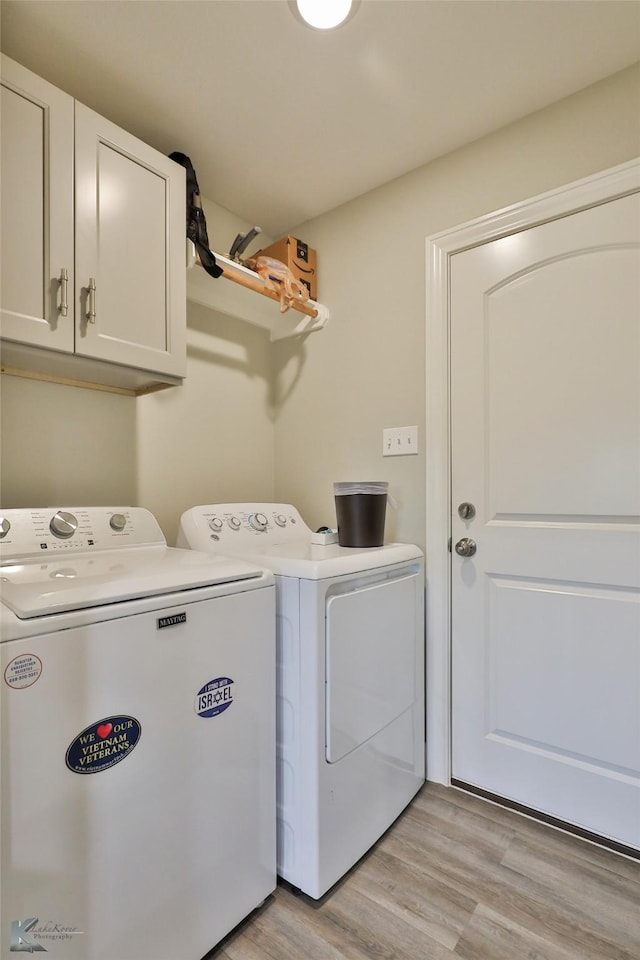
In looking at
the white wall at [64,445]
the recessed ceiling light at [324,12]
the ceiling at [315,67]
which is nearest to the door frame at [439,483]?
the ceiling at [315,67]

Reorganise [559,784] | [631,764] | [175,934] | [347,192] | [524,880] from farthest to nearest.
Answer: [347,192]
[559,784]
[631,764]
[524,880]
[175,934]

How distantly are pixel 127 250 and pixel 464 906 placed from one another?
213 cm

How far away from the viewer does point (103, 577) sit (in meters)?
1.02

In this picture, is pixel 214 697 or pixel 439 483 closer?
pixel 214 697

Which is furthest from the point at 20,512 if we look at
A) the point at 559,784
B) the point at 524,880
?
the point at 559,784

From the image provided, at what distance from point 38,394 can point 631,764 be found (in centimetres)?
226

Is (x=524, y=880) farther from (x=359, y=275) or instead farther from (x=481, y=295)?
(x=359, y=275)

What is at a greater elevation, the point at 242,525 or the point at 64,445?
the point at 64,445

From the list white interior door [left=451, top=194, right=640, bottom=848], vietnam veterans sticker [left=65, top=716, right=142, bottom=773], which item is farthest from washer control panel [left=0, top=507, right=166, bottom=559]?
white interior door [left=451, top=194, right=640, bottom=848]

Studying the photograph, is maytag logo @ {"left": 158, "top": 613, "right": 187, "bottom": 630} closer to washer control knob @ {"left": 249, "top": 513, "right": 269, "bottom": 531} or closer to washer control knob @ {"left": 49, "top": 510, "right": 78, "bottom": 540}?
washer control knob @ {"left": 49, "top": 510, "right": 78, "bottom": 540}

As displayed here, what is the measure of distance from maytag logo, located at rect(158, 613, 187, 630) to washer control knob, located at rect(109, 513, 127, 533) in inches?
24.6

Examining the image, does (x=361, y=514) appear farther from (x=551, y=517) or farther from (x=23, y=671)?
(x=23, y=671)

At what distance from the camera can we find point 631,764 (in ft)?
4.73

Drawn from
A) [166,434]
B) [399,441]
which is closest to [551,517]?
[399,441]
